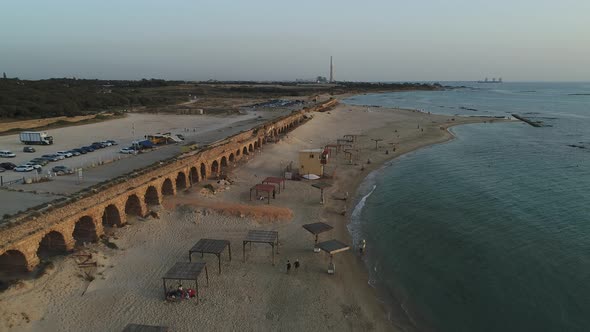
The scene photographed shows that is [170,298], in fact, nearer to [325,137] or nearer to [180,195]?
[180,195]

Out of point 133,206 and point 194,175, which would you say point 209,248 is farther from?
point 194,175

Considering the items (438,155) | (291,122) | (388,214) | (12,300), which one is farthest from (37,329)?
(291,122)

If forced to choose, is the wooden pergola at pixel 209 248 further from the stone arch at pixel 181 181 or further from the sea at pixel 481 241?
the stone arch at pixel 181 181

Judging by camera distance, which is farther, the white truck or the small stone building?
the white truck

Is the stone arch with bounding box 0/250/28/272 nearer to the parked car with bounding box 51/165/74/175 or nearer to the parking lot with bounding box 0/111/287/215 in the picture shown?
the parking lot with bounding box 0/111/287/215

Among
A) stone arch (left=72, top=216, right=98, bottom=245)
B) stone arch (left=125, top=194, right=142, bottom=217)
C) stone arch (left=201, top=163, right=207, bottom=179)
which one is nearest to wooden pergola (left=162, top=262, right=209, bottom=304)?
stone arch (left=72, top=216, right=98, bottom=245)

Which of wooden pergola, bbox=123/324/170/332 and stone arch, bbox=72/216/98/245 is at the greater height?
stone arch, bbox=72/216/98/245

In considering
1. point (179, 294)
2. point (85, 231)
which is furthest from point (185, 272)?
point (85, 231)
